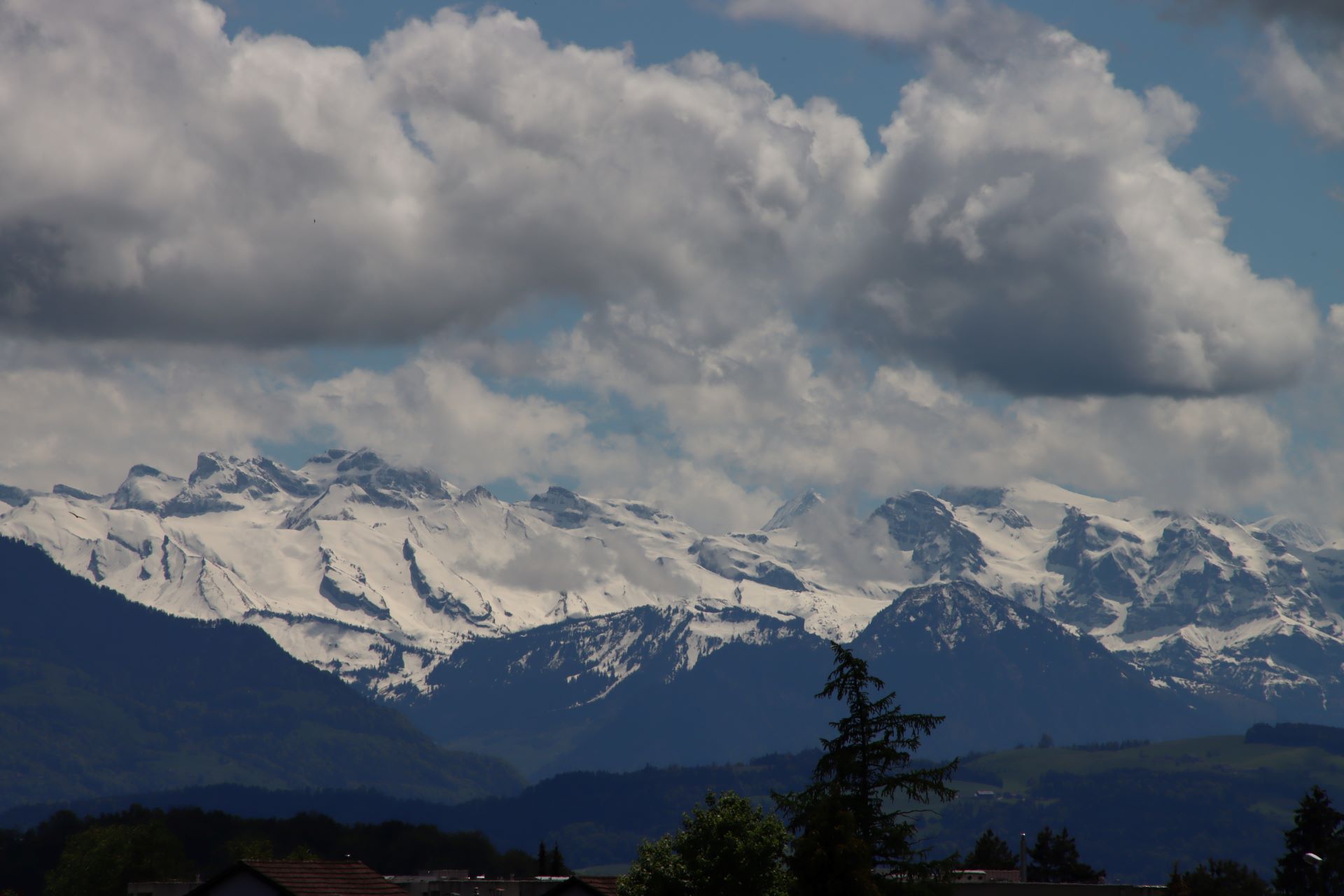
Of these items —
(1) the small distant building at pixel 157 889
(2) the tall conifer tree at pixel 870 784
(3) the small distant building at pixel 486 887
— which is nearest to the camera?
(2) the tall conifer tree at pixel 870 784

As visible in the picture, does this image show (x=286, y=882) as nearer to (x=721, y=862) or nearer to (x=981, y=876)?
(x=721, y=862)

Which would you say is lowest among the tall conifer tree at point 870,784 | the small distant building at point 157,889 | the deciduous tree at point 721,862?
the small distant building at point 157,889

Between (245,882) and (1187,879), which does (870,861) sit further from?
(1187,879)

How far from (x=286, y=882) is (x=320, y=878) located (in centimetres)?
209

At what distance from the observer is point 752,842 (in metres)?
75.1

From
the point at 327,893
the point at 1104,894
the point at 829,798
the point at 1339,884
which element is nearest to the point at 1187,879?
the point at 1339,884

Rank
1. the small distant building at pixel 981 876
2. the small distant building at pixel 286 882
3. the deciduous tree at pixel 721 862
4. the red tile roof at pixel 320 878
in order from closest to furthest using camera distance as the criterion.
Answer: the small distant building at pixel 286 882, the red tile roof at pixel 320 878, the deciduous tree at pixel 721 862, the small distant building at pixel 981 876

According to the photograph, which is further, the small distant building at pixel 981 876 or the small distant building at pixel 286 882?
the small distant building at pixel 981 876

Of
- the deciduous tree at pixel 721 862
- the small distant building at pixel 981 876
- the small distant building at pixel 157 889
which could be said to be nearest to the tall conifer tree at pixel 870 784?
the deciduous tree at pixel 721 862

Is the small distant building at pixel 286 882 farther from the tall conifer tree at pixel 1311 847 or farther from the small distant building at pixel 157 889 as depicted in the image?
the tall conifer tree at pixel 1311 847

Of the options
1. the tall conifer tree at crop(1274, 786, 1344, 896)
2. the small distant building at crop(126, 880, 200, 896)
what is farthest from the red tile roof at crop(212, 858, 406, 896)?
the tall conifer tree at crop(1274, 786, 1344, 896)

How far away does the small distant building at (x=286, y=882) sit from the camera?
69625mm

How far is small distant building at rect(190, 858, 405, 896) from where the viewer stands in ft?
228

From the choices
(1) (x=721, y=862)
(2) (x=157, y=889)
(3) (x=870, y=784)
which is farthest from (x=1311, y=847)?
(2) (x=157, y=889)
